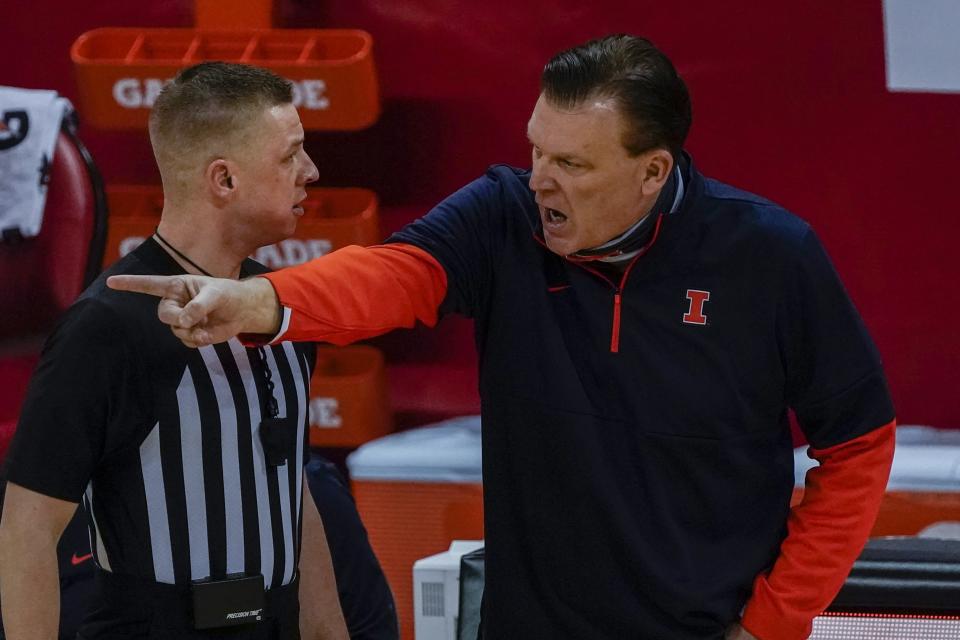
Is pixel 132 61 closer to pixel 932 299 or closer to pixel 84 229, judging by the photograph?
pixel 84 229

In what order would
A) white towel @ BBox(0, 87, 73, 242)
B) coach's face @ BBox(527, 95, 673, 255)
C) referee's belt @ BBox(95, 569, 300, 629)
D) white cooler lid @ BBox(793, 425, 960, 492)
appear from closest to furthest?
1. coach's face @ BBox(527, 95, 673, 255)
2. referee's belt @ BBox(95, 569, 300, 629)
3. white cooler lid @ BBox(793, 425, 960, 492)
4. white towel @ BBox(0, 87, 73, 242)

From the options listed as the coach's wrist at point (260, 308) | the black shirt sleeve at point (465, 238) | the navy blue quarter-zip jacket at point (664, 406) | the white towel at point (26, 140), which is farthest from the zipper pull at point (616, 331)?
the white towel at point (26, 140)

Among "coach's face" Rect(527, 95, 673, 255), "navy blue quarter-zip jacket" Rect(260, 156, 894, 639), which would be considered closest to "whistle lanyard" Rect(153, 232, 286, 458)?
"navy blue quarter-zip jacket" Rect(260, 156, 894, 639)

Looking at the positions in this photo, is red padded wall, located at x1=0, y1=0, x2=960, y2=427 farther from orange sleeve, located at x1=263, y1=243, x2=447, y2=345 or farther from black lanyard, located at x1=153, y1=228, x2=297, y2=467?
orange sleeve, located at x1=263, y1=243, x2=447, y2=345

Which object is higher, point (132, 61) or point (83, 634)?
point (132, 61)

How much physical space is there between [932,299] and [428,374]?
1367mm

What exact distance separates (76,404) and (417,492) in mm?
1815

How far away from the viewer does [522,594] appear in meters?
1.72

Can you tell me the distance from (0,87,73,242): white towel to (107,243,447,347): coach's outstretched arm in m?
2.15

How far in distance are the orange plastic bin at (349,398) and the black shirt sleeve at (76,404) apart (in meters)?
1.68

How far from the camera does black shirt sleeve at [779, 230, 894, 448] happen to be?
1.60 meters

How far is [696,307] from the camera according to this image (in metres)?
1.64

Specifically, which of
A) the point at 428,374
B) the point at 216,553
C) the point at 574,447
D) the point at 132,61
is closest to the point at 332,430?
the point at 428,374

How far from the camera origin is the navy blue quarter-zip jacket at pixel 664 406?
162cm
